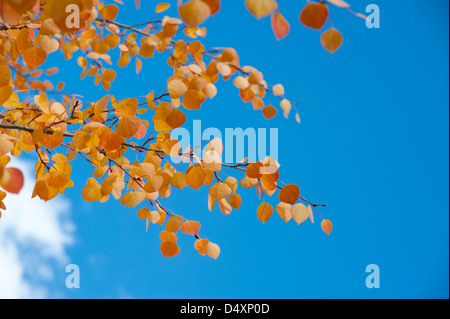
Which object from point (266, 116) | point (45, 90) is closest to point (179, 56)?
point (266, 116)

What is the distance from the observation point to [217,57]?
5.41 feet

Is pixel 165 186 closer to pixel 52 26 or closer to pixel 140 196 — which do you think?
pixel 140 196

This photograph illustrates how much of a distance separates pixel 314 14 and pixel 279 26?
7 cm

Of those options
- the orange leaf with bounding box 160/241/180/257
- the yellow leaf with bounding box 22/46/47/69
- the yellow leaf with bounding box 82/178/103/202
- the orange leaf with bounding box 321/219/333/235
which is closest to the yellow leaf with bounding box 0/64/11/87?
the yellow leaf with bounding box 22/46/47/69

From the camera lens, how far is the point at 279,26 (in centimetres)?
59

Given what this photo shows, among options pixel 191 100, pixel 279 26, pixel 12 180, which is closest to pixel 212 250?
pixel 191 100

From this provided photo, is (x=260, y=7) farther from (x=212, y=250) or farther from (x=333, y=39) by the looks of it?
(x=212, y=250)

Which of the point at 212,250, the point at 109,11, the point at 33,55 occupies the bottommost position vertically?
the point at 212,250

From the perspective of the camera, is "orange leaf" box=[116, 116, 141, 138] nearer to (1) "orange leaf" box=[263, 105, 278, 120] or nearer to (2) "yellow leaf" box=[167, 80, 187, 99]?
(2) "yellow leaf" box=[167, 80, 187, 99]

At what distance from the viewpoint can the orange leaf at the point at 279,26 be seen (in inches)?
23.2

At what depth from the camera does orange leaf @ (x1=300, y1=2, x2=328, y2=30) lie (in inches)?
21.3

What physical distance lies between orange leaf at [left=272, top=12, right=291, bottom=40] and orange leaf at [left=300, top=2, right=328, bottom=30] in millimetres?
48

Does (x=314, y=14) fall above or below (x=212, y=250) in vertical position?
above

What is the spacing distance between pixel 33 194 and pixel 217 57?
1.05 metres
